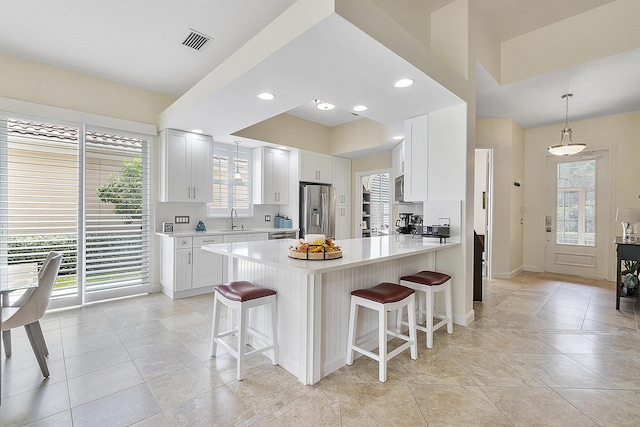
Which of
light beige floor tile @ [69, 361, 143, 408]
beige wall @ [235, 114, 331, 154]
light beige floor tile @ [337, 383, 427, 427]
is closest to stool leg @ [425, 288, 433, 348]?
light beige floor tile @ [337, 383, 427, 427]

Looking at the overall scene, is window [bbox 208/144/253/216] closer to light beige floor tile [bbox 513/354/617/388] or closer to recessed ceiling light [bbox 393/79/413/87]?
recessed ceiling light [bbox 393/79/413/87]

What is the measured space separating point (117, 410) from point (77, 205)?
302 cm

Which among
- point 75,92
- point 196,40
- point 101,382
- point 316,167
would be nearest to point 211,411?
point 101,382

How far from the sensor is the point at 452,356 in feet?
8.13

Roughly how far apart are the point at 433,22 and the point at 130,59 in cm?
362

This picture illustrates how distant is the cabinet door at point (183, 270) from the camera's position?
408 cm

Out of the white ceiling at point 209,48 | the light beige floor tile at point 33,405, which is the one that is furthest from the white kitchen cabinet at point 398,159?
the light beige floor tile at point 33,405

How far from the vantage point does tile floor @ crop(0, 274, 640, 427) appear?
1740 mm

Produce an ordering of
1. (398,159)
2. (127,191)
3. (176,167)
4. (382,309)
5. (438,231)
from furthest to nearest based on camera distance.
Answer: (398,159) < (176,167) < (127,191) < (438,231) < (382,309)

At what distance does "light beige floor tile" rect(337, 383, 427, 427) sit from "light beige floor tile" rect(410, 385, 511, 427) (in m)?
0.07

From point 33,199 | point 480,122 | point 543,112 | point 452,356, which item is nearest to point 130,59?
point 33,199

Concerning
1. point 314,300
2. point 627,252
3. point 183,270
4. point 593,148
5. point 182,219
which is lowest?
point 183,270

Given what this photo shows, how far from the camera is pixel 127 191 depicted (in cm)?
413

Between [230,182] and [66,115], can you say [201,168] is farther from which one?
[66,115]
